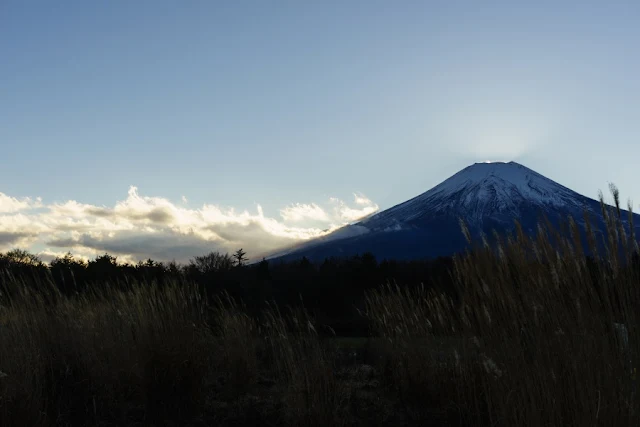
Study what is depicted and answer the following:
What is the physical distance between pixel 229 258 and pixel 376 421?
135 feet

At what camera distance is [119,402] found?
4703 mm

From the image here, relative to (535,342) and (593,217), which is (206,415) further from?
(593,217)

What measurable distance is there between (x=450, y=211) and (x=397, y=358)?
12999cm

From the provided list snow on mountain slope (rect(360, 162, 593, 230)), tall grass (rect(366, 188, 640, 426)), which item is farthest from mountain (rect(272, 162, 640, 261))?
tall grass (rect(366, 188, 640, 426))

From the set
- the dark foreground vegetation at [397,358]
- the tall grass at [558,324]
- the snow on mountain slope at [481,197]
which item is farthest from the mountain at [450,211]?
the tall grass at [558,324]

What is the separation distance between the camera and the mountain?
129125 mm

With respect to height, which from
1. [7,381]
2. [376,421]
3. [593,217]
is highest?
[593,217]

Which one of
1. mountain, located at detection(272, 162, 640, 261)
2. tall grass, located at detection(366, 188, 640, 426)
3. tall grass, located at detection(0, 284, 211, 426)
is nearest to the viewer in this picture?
tall grass, located at detection(366, 188, 640, 426)

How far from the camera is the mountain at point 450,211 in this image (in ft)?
424

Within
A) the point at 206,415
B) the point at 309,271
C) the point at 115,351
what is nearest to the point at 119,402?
the point at 115,351

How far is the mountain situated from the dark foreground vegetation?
392 feet

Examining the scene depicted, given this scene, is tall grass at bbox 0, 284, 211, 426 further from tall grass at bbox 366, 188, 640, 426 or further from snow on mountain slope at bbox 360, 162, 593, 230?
snow on mountain slope at bbox 360, 162, 593, 230

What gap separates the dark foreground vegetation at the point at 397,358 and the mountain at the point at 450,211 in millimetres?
119517

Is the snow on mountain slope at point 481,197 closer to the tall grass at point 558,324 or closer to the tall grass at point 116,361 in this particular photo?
the tall grass at point 116,361
